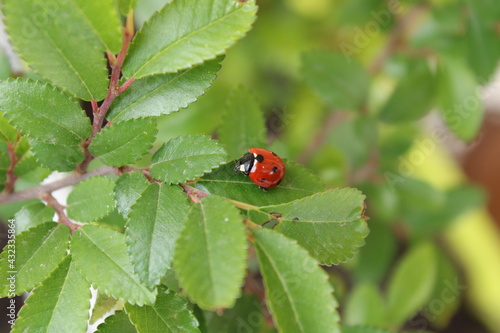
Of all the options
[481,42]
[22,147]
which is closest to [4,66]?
[22,147]

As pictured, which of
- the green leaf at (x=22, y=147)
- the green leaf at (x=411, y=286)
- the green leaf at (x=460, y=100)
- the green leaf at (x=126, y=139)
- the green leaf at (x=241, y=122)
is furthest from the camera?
the green leaf at (x=411, y=286)

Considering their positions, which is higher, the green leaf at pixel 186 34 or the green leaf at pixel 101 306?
the green leaf at pixel 186 34

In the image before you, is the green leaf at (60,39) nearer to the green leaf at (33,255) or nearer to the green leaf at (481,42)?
the green leaf at (33,255)

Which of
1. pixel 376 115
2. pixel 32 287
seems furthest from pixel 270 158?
pixel 376 115

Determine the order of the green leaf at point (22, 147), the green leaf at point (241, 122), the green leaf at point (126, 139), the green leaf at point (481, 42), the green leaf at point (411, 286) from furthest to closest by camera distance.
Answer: the green leaf at point (411, 286) → the green leaf at point (481, 42) → the green leaf at point (241, 122) → the green leaf at point (22, 147) → the green leaf at point (126, 139)

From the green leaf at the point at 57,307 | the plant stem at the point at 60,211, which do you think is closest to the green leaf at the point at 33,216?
the plant stem at the point at 60,211

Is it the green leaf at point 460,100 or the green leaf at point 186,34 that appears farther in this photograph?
the green leaf at point 460,100

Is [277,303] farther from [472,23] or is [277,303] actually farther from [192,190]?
[472,23]

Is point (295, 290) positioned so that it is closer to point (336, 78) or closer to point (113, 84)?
point (113, 84)
